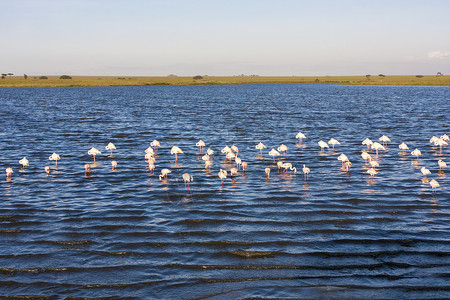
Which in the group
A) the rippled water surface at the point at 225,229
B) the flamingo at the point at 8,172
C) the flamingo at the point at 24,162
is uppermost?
the flamingo at the point at 24,162

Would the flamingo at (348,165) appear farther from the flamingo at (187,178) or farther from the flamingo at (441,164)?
the flamingo at (187,178)

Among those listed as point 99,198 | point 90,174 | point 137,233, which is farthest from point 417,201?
point 90,174

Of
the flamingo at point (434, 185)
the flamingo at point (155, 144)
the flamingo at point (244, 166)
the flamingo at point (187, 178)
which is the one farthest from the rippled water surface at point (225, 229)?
the flamingo at point (155, 144)

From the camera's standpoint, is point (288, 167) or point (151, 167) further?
point (288, 167)

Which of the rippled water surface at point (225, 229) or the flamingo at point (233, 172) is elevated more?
the flamingo at point (233, 172)

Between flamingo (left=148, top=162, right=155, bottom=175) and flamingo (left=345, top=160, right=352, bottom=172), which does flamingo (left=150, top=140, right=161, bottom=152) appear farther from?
flamingo (left=345, top=160, right=352, bottom=172)

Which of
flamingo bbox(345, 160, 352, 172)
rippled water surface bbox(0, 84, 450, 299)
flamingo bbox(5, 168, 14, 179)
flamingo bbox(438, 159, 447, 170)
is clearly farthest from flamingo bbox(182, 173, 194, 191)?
flamingo bbox(438, 159, 447, 170)

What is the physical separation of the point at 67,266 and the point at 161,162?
1485 centimetres

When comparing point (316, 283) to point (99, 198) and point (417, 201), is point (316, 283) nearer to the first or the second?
point (417, 201)

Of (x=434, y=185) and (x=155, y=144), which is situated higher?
(x=155, y=144)

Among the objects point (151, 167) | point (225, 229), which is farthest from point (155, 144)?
point (225, 229)

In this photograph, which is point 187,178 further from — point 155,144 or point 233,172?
point 155,144

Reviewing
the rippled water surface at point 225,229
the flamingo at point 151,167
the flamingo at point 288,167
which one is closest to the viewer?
the rippled water surface at point 225,229

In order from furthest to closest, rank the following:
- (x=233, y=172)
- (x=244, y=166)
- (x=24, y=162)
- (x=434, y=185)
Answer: (x=24, y=162), (x=244, y=166), (x=233, y=172), (x=434, y=185)
